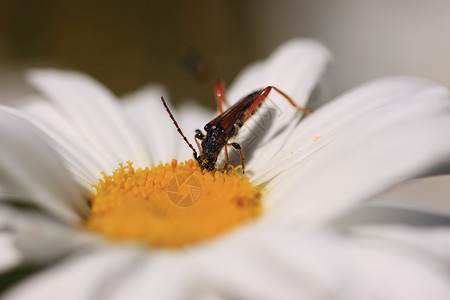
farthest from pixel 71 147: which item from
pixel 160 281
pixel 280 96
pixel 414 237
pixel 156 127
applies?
pixel 414 237

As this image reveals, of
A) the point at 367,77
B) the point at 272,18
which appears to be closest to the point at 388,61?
the point at 367,77

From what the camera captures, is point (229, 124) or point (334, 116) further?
point (229, 124)

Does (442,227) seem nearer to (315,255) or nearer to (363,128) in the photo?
(363,128)

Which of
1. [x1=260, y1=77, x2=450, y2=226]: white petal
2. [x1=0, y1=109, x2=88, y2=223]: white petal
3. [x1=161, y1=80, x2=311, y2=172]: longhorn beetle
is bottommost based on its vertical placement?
[x1=260, y1=77, x2=450, y2=226]: white petal

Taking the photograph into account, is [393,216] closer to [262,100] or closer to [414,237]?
[414,237]

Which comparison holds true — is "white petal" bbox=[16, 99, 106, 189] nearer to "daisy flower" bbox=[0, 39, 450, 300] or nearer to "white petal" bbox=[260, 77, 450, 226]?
"daisy flower" bbox=[0, 39, 450, 300]

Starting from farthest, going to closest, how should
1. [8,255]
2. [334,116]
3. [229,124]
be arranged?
1. [229,124]
2. [334,116]
3. [8,255]

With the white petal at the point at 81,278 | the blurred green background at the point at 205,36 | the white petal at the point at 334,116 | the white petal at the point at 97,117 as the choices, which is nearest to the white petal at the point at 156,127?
the white petal at the point at 97,117

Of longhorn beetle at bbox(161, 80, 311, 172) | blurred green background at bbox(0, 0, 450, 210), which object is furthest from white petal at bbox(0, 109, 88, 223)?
blurred green background at bbox(0, 0, 450, 210)

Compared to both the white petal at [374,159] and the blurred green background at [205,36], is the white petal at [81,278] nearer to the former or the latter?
the white petal at [374,159]
